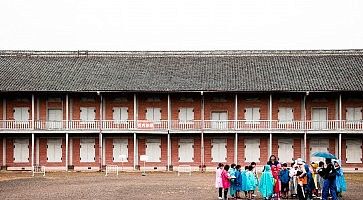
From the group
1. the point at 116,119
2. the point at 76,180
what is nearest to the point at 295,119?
the point at 116,119

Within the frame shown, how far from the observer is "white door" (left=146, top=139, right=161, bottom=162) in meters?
49.4

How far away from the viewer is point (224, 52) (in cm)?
5328

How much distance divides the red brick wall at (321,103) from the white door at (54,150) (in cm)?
1719

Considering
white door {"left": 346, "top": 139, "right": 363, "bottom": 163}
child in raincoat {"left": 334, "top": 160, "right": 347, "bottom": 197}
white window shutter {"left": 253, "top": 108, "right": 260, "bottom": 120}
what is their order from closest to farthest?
child in raincoat {"left": 334, "top": 160, "right": 347, "bottom": 197} → white door {"left": 346, "top": 139, "right": 363, "bottom": 163} → white window shutter {"left": 253, "top": 108, "right": 260, "bottom": 120}

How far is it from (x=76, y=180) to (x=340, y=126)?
1912 centimetres

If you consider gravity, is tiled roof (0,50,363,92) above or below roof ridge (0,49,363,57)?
below

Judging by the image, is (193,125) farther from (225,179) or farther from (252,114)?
(225,179)

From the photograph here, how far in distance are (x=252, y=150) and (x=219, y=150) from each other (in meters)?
2.26

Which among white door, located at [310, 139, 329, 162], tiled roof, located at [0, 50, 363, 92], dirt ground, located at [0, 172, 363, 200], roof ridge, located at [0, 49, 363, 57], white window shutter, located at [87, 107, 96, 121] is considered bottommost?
dirt ground, located at [0, 172, 363, 200]

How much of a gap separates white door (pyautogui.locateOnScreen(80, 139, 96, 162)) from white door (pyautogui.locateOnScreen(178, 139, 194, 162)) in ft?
19.6

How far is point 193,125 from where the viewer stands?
4862 cm

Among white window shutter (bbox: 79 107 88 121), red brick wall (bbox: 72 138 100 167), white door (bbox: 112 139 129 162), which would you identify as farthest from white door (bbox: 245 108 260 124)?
white window shutter (bbox: 79 107 88 121)

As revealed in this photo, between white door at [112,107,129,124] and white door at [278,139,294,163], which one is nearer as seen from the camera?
white door at [278,139,294,163]

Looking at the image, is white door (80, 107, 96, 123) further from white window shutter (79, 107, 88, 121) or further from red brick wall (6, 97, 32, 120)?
red brick wall (6, 97, 32, 120)
